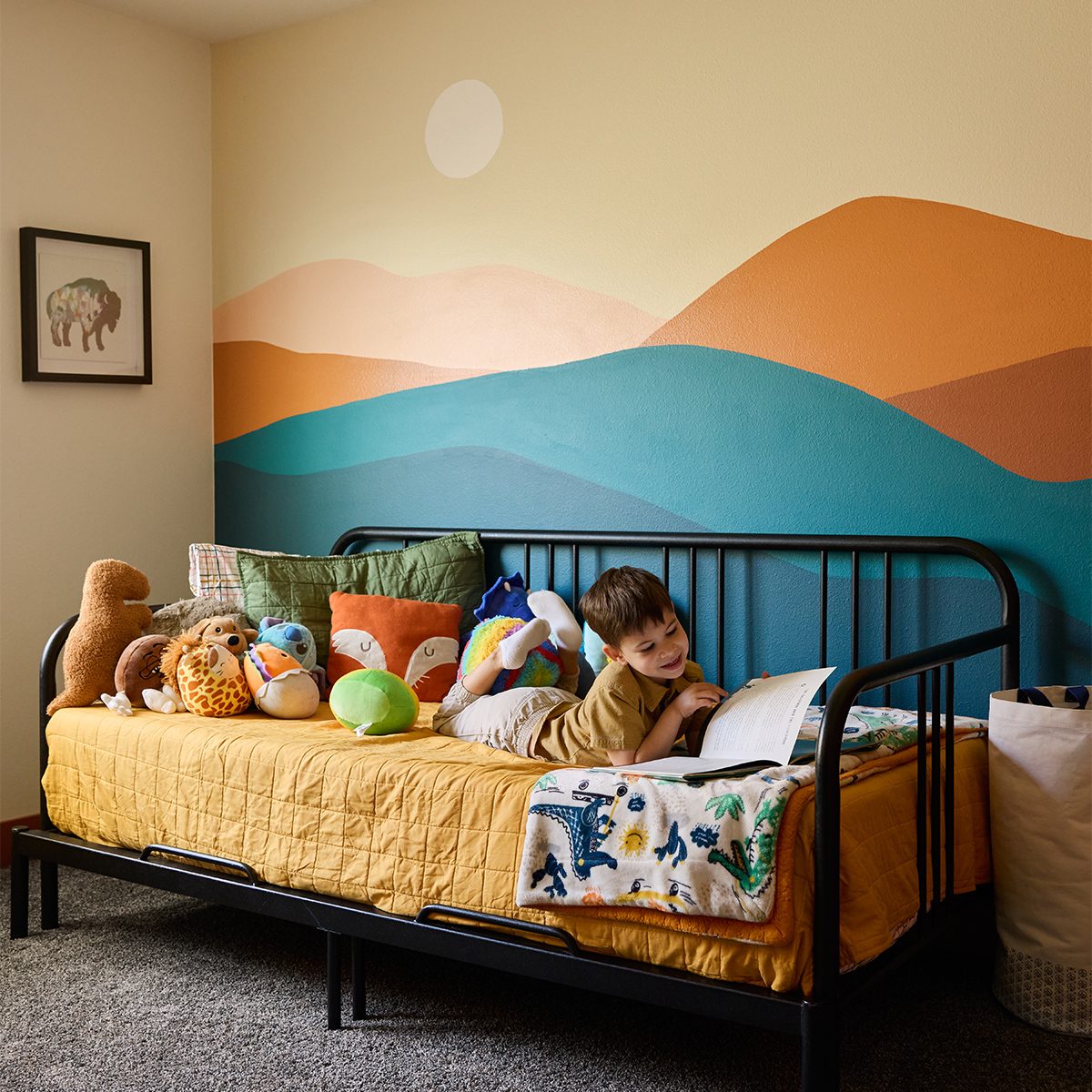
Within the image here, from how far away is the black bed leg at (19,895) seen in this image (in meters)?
2.60

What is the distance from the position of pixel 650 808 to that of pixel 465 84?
78.0 inches

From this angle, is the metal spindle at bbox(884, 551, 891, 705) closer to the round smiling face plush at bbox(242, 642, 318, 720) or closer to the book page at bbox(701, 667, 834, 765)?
the book page at bbox(701, 667, 834, 765)

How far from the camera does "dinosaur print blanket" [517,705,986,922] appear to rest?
166 cm

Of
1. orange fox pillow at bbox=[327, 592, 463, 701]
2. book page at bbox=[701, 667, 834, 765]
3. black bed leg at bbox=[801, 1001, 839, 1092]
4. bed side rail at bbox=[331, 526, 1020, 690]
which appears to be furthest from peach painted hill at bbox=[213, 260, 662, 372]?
black bed leg at bbox=[801, 1001, 839, 1092]

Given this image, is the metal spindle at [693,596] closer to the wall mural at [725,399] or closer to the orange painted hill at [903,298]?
the wall mural at [725,399]

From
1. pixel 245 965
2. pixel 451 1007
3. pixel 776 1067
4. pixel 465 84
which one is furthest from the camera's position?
pixel 465 84

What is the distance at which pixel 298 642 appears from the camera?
8.93 feet

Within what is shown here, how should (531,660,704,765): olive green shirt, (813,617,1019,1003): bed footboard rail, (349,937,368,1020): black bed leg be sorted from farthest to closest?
1. (349,937,368,1020): black bed leg
2. (531,660,704,765): olive green shirt
3. (813,617,1019,1003): bed footboard rail

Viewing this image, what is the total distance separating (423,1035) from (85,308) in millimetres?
2097

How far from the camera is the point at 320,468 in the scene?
335 centimetres

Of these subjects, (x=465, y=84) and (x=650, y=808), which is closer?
(x=650, y=808)

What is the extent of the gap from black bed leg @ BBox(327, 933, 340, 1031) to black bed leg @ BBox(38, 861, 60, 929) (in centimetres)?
84

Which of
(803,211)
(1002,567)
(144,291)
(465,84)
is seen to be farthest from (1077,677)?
(144,291)

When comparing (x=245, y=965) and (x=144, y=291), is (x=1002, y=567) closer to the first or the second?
(x=245, y=965)
